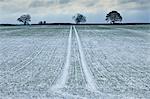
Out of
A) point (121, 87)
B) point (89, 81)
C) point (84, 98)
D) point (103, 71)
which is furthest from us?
point (103, 71)

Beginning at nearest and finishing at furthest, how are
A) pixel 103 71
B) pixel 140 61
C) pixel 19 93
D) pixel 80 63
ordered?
pixel 19 93
pixel 103 71
pixel 80 63
pixel 140 61

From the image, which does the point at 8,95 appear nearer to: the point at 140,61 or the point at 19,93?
the point at 19,93

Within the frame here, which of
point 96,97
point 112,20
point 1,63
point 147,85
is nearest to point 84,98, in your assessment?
point 96,97

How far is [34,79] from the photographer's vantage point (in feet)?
24.1

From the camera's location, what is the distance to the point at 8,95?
5.81m

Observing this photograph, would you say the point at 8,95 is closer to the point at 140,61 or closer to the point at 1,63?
the point at 1,63

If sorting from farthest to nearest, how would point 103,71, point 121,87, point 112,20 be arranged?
point 112,20 → point 103,71 → point 121,87

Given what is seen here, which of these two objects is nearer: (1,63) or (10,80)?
(10,80)

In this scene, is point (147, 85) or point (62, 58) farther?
point (62, 58)

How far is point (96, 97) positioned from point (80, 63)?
14.1 ft

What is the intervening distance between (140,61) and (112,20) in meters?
134

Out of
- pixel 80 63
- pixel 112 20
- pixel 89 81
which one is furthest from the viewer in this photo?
pixel 112 20

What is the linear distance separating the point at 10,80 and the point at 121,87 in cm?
248

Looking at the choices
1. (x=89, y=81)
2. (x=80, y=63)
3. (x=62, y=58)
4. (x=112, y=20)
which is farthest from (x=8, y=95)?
(x=112, y=20)
